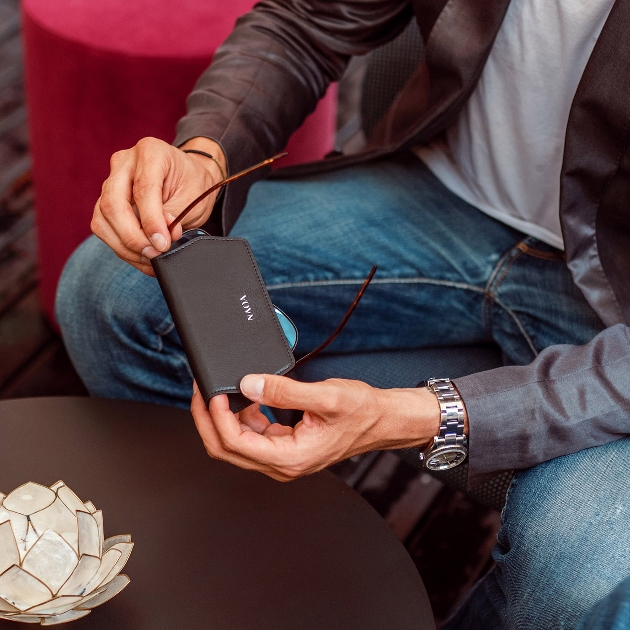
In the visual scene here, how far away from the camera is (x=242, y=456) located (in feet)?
2.29

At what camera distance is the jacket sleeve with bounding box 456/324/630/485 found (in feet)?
2.66

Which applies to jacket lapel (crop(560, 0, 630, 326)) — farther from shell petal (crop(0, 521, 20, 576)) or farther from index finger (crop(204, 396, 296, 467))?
shell petal (crop(0, 521, 20, 576))

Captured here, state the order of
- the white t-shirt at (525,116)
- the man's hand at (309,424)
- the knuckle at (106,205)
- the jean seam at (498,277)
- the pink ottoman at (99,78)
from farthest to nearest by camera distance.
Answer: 1. the pink ottoman at (99,78)
2. the jean seam at (498,277)
3. the white t-shirt at (525,116)
4. the knuckle at (106,205)
5. the man's hand at (309,424)

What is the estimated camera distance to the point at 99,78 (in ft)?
4.17

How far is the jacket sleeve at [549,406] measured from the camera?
810mm

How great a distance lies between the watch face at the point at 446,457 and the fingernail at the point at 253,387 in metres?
0.25

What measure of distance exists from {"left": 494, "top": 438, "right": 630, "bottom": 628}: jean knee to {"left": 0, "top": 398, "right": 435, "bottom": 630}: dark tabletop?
0.49ft

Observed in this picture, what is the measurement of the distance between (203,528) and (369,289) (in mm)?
455

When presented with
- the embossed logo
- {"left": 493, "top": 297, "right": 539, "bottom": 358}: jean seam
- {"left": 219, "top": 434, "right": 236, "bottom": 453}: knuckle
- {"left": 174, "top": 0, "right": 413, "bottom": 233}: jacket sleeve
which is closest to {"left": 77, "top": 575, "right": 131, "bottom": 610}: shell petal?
{"left": 219, "top": 434, "right": 236, "bottom": 453}: knuckle

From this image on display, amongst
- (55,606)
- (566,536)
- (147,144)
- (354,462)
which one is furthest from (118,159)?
(354,462)

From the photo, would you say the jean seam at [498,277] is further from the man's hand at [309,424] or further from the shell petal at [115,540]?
the shell petal at [115,540]

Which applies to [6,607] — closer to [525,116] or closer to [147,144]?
[147,144]

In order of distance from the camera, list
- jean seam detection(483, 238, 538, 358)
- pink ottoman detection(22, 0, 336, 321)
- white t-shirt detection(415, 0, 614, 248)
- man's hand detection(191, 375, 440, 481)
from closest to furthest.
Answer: man's hand detection(191, 375, 440, 481)
white t-shirt detection(415, 0, 614, 248)
jean seam detection(483, 238, 538, 358)
pink ottoman detection(22, 0, 336, 321)

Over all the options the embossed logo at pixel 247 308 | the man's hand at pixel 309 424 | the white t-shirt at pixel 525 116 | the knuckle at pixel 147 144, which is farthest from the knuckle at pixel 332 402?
the white t-shirt at pixel 525 116
